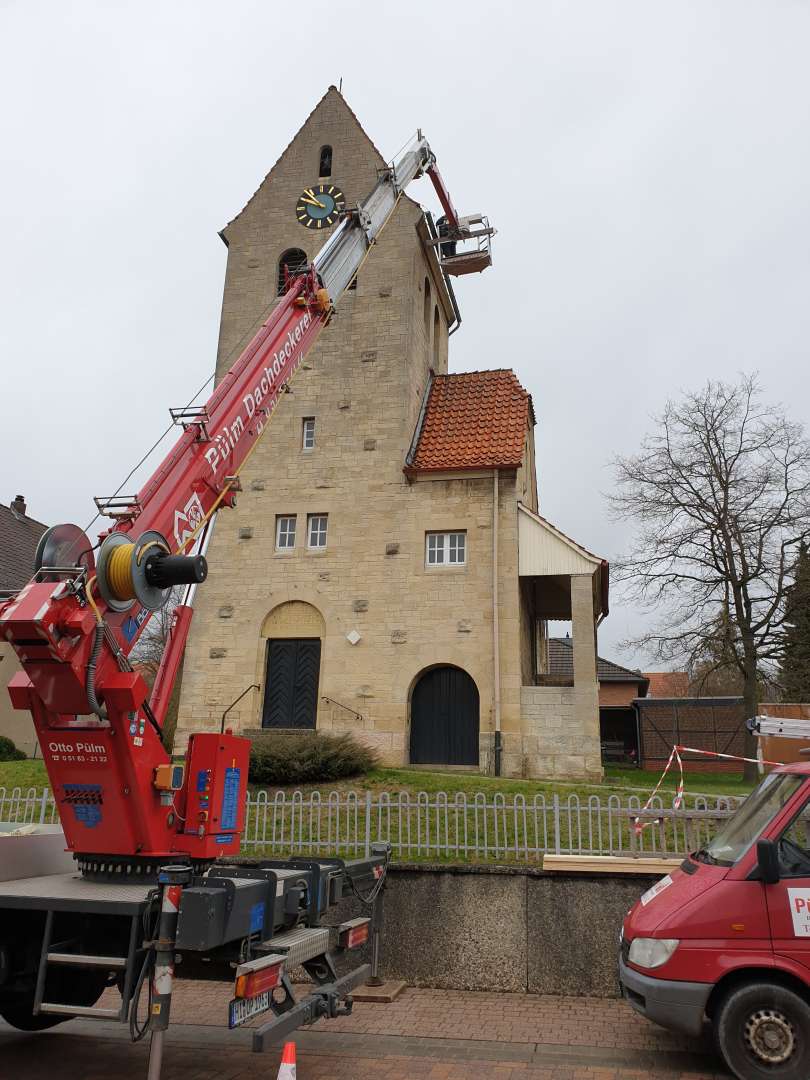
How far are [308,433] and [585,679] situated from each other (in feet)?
32.1

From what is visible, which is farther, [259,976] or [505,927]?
[505,927]

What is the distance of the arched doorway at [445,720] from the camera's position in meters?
19.4

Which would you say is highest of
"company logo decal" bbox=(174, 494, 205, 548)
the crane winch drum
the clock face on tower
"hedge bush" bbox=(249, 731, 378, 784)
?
the clock face on tower

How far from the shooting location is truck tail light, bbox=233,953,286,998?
5234 mm

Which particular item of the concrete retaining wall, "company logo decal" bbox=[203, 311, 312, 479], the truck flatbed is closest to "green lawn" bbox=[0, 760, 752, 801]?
the concrete retaining wall

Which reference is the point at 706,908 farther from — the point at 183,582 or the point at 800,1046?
the point at 183,582

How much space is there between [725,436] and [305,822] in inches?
676

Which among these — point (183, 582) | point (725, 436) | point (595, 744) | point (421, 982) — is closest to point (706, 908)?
point (421, 982)

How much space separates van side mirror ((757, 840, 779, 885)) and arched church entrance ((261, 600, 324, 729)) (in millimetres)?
14678

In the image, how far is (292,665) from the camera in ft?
67.4

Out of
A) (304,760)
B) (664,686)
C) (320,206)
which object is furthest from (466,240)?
(664,686)

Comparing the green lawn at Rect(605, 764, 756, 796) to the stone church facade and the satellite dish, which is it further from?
the satellite dish

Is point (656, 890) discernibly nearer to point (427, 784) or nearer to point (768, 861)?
point (768, 861)

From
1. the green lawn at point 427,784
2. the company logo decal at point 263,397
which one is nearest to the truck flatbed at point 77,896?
the company logo decal at point 263,397
